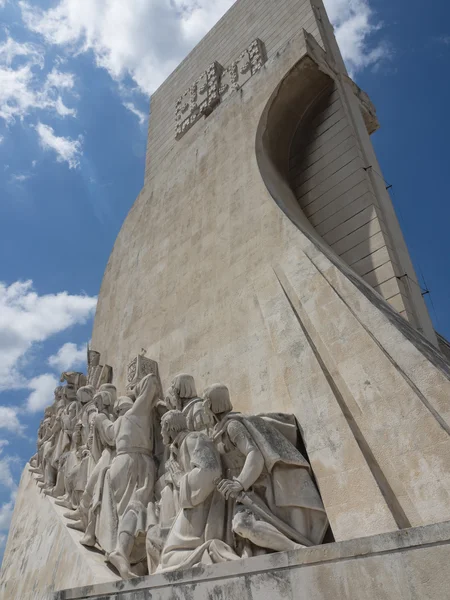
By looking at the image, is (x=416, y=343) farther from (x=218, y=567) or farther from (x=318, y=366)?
(x=218, y=567)

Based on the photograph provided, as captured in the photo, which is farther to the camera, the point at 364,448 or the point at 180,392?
the point at 180,392

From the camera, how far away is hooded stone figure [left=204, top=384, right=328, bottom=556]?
9.90 feet

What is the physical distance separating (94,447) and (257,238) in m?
2.62

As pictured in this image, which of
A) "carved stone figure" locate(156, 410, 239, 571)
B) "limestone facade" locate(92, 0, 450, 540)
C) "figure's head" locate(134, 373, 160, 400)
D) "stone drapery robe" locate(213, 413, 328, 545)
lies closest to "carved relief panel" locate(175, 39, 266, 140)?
"limestone facade" locate(92, 0, 450, 540)

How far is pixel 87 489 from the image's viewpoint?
4.96 meters

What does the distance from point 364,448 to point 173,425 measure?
1456 millimetres

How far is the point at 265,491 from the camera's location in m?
3.27

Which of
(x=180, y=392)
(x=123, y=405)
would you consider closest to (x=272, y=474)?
(x=180, y=392)

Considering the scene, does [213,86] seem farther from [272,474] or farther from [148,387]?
[272,474]

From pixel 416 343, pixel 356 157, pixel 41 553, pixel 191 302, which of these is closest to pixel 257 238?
pixel 191 302

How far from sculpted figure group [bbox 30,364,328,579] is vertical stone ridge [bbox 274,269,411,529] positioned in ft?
1.24

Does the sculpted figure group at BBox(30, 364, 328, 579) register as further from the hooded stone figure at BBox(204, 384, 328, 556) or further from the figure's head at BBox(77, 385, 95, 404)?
the figure's head at BBox(77, 385, 95, 404)

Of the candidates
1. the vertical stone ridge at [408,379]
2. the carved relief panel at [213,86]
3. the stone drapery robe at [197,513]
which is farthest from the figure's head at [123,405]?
the carved relief panel at [213,86]

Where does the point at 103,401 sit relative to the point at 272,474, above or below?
above
